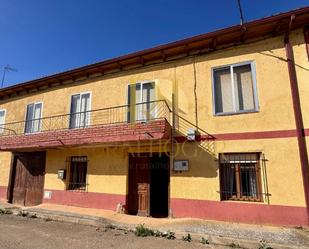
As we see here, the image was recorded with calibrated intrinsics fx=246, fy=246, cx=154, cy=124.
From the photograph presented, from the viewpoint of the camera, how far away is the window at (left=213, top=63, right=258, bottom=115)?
8.91 m

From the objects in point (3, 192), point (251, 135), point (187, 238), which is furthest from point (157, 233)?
point (3, 192)

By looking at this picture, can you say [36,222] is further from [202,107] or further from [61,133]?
[202,107]

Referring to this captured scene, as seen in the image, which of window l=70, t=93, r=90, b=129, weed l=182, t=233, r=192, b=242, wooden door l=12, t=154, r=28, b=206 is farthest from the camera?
wooden door l=12, t=154, r=28, b=206

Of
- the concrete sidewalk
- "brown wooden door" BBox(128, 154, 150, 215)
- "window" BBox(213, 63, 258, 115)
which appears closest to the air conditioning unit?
"window" BBox(213, 63, 258, 115)

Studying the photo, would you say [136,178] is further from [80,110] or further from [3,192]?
[3,192]

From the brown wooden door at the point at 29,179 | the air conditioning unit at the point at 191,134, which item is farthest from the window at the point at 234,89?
the brown wooden door at the point at 29,179

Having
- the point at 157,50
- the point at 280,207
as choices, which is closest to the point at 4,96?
the point at 157,50

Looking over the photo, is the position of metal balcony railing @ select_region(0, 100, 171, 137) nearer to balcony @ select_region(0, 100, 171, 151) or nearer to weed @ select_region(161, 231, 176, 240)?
balcony @ select_region(0, 100, 171, 151)

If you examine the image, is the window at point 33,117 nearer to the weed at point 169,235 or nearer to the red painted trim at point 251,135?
the red painted trim at point 251,135

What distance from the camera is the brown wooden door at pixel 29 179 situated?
12656 mm

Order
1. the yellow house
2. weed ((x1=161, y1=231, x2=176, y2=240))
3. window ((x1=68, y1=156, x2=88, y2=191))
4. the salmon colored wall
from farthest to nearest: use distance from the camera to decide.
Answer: the salmon colored wall < window ((x1=68, y1=156, x2=88, y2=191)) < the yellow house < weed ((x1=161, y1=231, x2=176, y2=240))

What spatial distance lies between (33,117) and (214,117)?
34.2ft

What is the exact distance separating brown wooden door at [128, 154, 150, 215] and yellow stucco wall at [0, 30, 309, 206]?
34 cm

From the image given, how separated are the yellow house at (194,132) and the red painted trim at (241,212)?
3 cm
